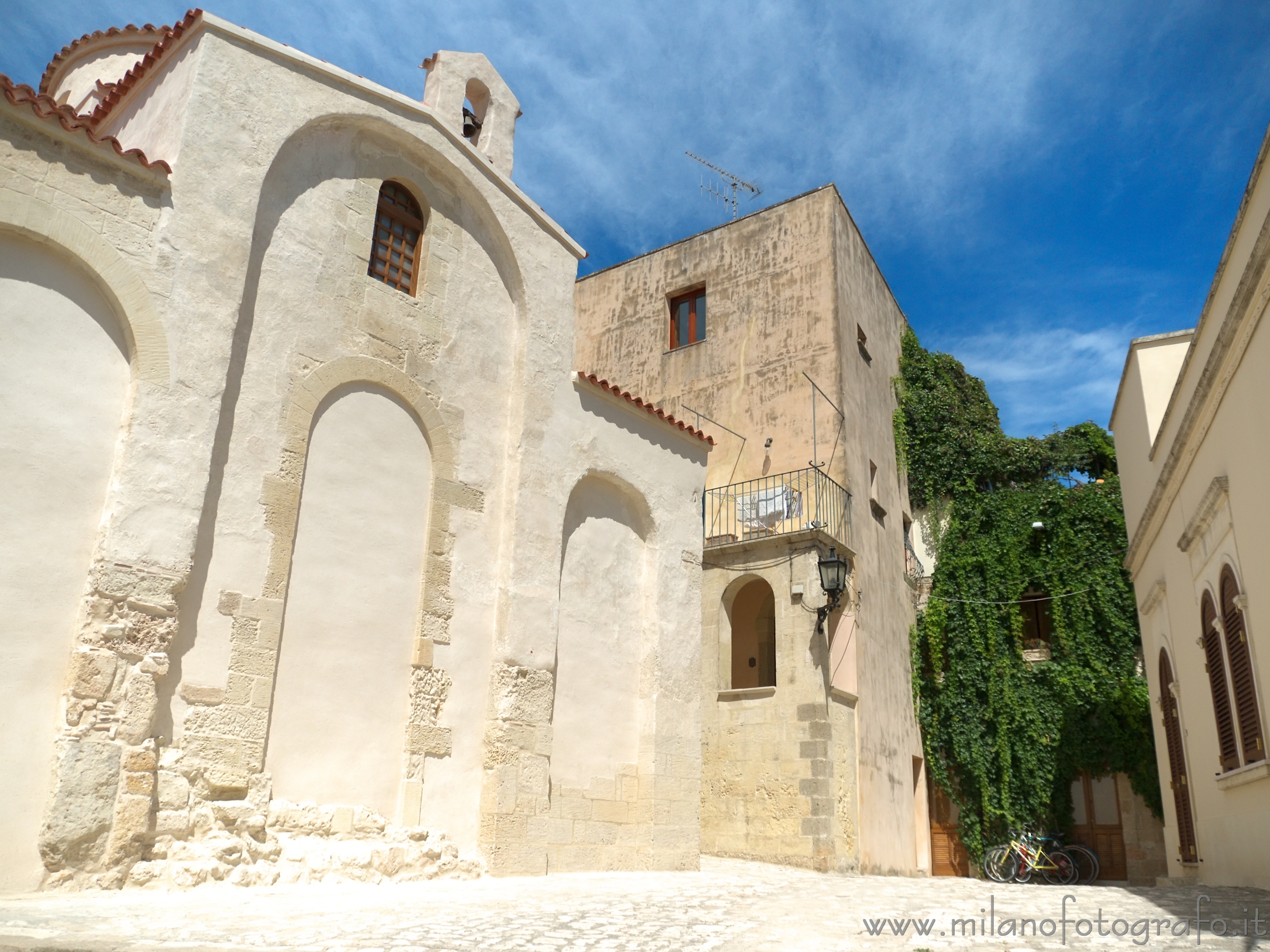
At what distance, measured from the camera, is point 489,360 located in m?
9.85

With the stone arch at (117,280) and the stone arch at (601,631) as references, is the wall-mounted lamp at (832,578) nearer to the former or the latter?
the stone arch at (601,631)

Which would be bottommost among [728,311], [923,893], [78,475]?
[923,893]

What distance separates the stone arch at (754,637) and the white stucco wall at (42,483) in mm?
10509

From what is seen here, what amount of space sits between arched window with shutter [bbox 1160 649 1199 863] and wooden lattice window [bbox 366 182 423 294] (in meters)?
10.2

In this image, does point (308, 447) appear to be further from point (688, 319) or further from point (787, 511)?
point (688, 319)

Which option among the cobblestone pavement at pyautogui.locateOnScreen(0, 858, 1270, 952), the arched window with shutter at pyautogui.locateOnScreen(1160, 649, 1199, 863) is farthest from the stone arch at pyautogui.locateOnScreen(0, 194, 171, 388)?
the arched window with shutter at pyautogui.locateOnScreen(1160, 649, 1199, 863)

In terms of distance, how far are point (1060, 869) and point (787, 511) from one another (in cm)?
748

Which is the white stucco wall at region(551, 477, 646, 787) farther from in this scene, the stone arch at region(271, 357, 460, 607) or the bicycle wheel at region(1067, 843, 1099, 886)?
the bicycle wheel at region(1067, 843, 1099, 886)

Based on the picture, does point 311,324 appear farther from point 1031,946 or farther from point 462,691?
point 1031,946

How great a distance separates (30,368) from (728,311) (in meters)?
13.4

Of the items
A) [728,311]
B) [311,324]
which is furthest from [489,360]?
[728,311]

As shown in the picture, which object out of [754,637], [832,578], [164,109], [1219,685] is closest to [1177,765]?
[1219,685]

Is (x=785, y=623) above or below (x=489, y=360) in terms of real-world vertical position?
below

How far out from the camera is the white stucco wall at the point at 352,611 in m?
7.64
